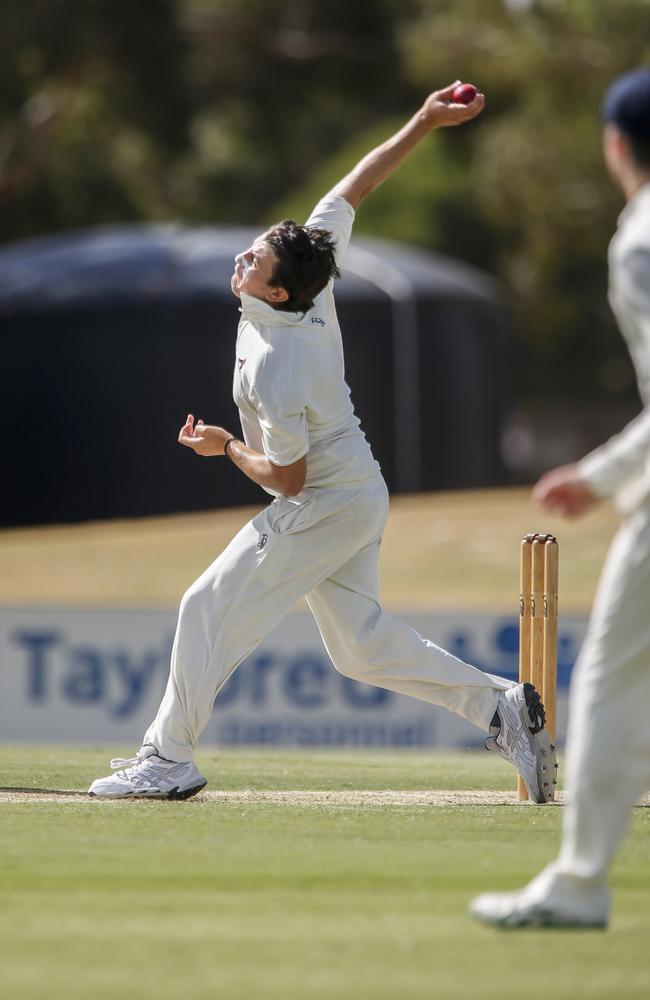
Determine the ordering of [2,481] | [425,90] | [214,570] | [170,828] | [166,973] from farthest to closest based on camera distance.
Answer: [425,90] < [2,481] < [214,570] < [170,828] < [166,973]

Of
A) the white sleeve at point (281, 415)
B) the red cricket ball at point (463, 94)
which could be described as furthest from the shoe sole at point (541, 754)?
the red cricket ball at point (463, 94)

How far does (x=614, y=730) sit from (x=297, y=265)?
2.22 m

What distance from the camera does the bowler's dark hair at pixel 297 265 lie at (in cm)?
582

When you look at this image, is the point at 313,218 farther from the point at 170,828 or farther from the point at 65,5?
the point at 65,5

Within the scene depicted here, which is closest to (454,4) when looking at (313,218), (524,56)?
(524,56)

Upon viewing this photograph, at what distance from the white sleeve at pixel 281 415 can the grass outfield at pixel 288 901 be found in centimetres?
119

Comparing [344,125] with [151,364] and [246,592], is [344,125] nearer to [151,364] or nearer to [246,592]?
[151,364]

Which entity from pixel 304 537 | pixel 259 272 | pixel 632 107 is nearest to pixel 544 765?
pixel 304 537

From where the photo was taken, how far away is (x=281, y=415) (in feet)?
18.8

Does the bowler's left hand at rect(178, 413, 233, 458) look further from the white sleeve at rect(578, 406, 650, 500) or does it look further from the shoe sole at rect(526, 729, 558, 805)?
the white sleeve at rect(578, 406, 650, 500)

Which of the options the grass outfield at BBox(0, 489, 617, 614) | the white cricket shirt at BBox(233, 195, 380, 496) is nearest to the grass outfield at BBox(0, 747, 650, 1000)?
the white cricket shirt at BBox(233, 195, 380, 496)

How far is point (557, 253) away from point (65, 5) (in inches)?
378

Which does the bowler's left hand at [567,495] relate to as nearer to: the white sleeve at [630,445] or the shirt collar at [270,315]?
the white sleeve at [630,445]

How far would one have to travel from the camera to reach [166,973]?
382 cm
